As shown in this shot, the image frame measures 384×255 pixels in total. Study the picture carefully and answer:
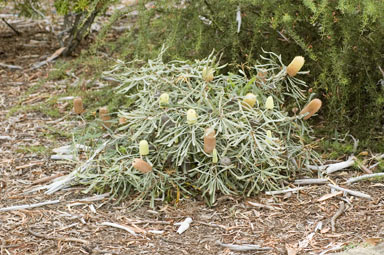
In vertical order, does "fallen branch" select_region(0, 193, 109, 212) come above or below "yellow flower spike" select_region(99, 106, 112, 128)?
below

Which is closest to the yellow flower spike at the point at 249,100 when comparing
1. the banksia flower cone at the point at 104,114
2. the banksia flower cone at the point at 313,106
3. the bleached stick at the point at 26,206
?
the banksia flower cone at the point at 313,106

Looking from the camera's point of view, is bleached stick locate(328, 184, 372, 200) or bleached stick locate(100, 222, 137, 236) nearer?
bleached stick locate(100, 222, 137, 236)

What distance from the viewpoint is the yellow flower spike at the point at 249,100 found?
2.66 metres

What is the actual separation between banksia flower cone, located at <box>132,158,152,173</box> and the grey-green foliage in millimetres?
57

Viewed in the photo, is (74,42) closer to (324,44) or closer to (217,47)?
(217,47)

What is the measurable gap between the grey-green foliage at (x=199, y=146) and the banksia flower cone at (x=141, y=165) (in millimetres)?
57

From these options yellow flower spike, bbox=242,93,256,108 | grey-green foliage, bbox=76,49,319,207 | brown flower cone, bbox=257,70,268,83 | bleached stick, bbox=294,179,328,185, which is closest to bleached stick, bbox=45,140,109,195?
grey-green foliage, bbox=76,49,319,207

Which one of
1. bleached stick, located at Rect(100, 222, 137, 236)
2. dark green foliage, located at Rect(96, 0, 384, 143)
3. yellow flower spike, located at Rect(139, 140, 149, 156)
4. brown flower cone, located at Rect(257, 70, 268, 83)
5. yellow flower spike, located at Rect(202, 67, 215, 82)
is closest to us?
bleached stick, located at Rect(100, 222, 137, 236)

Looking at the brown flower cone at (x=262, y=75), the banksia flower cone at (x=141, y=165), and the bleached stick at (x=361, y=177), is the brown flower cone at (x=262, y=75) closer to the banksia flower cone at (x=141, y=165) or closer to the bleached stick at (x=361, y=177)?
the bleached stick at (x=361, y=177)

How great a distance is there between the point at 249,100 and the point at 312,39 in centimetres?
105

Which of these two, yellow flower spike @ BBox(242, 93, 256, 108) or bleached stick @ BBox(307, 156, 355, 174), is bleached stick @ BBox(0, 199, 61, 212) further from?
bleached stick @ BBox(307, 156, 355, 174)

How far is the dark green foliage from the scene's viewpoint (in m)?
3.08

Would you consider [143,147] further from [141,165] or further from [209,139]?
[209,139]

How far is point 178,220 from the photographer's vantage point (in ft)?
8.16
